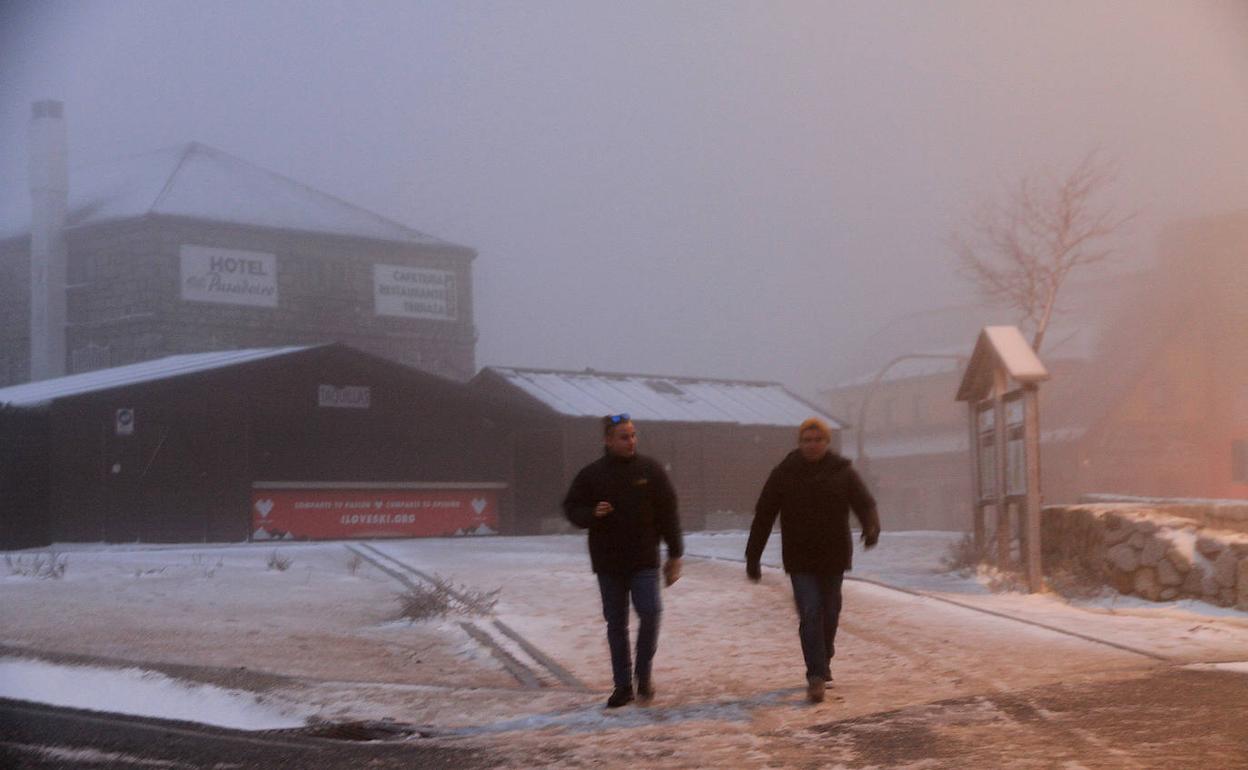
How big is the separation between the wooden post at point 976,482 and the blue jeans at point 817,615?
951cm

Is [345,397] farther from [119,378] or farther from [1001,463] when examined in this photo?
[1001,463]

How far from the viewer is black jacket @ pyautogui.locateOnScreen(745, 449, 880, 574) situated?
9.41 m

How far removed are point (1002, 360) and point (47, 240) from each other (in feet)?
154

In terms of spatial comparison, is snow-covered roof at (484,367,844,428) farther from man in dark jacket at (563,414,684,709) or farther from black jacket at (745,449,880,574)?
man in dark jacket at (563,414,684,709)

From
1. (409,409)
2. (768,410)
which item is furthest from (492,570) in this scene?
(768,410)

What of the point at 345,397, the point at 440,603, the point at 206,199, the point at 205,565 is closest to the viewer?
the point at 440,603

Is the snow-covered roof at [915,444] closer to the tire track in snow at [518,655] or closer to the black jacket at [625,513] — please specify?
the tire track in snow at [518,655]

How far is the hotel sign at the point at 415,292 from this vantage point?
5866 cm

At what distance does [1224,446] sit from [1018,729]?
2236 inches

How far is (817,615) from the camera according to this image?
9.27 meters

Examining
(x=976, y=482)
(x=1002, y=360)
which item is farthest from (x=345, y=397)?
(x=1002, y=360)

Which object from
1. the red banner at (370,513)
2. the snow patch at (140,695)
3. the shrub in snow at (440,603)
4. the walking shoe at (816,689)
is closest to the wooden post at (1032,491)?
the shrub in snow at (440,603)

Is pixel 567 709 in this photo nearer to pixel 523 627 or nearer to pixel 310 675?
pixel 310 675

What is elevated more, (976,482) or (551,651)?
(976,482)
